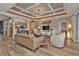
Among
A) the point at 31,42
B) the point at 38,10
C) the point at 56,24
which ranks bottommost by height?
the point at 31,42

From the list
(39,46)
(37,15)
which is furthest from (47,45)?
(37,15)

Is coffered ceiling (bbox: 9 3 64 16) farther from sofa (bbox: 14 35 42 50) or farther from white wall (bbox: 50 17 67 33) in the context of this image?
sofa (bbox: 14 35 42 50)

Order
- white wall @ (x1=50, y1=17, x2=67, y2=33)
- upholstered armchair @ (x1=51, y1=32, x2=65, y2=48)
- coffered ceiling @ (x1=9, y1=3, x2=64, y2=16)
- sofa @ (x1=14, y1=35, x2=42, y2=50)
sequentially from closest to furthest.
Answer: sofa @ (x1=14, y1=35, x2=42, y2=50)
white wall @ (x1=50, y1=17, x2=67, y2=33)
upholstered armchair @ (x1=51, y1=32, x2=65, y2=48)
coffered ceiling @ (x1=9, y1=3, x2=64, y2=16)

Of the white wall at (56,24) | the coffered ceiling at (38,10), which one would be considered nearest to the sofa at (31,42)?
the white wall at (56,24)

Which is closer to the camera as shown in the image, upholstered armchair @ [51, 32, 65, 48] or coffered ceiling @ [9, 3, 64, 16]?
upholstered armchair @ [51, 32, 65, 48]

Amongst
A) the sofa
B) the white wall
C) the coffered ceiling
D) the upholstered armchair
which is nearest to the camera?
the sofa

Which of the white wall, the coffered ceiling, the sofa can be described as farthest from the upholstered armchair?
the coffered ceiling

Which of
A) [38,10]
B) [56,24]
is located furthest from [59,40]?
[38,10]

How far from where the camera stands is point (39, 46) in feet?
16.8

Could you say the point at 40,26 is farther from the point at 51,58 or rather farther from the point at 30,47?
the point at 51,58

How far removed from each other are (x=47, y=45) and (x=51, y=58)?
178 cm

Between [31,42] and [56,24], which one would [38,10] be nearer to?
[56,24]

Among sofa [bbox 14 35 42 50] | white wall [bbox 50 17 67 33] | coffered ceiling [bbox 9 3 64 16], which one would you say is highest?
coffered ceiling [bbox 9 3 64 16]

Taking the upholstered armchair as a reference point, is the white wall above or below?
above
